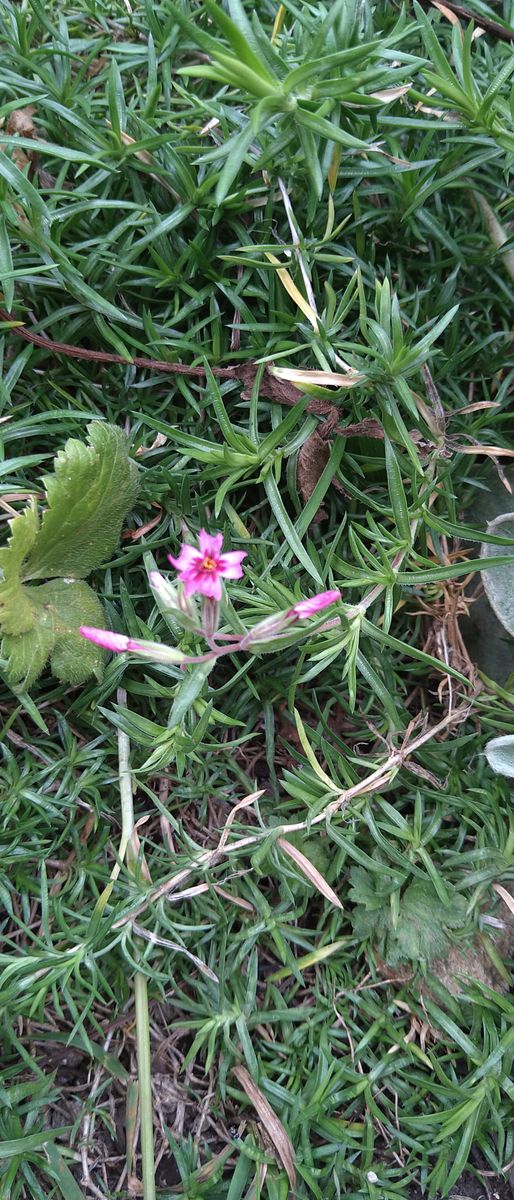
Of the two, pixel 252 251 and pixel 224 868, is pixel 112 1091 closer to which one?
pixel 224 868

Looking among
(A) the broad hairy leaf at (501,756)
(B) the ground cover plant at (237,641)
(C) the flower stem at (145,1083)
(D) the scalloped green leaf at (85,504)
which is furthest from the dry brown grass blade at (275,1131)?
(D) the scalloped green leaf at (85,504)

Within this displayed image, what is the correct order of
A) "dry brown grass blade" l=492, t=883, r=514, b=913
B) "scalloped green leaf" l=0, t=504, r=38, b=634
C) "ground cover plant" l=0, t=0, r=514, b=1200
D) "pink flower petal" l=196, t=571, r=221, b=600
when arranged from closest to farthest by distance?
1. "pink flower petal" l=196, t=571, r=221, b=600
2. "scalloped green leaf" l=0, t=504, r=38, b=634
3. "ground cover plant" l=0, t=0, r=514, b=1200
4. "dry brown grass blade" l=492, t=883, r=514, b=913

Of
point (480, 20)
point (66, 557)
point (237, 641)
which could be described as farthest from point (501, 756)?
point (480, 20)

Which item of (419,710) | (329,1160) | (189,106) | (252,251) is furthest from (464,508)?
Result: (329,1160)

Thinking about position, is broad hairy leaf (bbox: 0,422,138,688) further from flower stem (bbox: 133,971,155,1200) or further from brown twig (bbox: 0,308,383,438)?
flower stem (bbox: 133,971,155,1200)

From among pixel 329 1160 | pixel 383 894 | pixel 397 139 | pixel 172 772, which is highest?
pixel 397 139

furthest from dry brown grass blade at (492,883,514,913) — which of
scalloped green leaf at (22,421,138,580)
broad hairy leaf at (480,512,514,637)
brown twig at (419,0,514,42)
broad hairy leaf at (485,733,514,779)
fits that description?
brown twig at (419,0,514,42)
